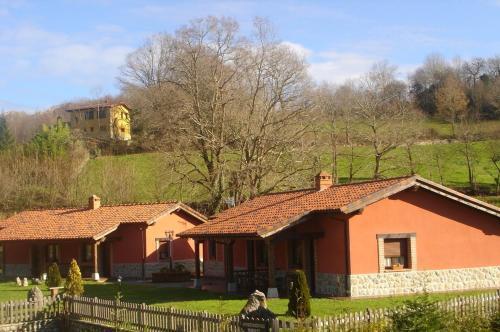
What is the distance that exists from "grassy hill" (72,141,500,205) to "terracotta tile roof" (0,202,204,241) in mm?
10644

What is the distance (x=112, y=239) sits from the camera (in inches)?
1491

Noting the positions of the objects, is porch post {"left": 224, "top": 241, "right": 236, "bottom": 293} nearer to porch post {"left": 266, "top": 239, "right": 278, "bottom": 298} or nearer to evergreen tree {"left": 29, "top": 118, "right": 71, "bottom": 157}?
porch post {"left": 266, "top": 239, "right": 278, "bottom": 298}

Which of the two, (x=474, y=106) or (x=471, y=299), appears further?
(x=474, y=106)

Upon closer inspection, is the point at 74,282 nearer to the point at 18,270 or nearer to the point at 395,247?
the point at 395,247

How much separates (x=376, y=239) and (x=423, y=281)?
7.68 feet

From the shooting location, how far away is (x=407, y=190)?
80.7ft

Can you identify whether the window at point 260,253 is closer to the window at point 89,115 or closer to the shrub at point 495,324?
the shrub at point 495,324

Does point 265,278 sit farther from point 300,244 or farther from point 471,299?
point 471,299

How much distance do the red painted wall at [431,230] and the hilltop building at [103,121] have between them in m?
55.6

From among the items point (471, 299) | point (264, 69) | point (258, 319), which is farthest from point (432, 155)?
point (258, 319)

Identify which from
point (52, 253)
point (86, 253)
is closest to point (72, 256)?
point (86, 253)

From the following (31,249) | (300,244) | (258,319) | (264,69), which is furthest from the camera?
(264,69)

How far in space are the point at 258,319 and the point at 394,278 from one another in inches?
470

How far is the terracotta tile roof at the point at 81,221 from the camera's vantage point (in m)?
36.7
